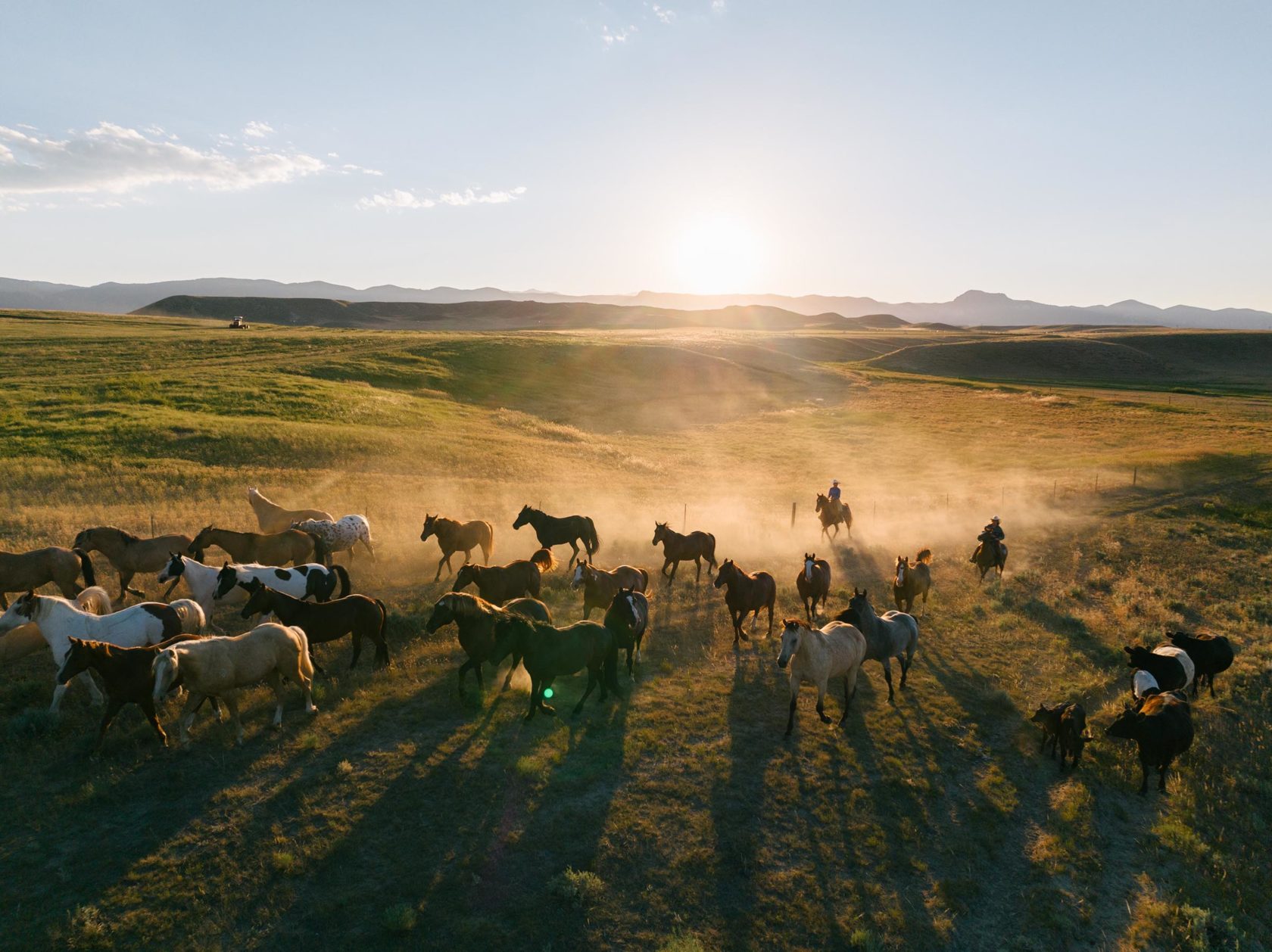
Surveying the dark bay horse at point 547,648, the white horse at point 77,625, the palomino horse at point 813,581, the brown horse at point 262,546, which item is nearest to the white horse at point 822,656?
the dark bay horse at point 547,648

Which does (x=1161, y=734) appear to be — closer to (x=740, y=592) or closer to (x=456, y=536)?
(x=740, y=592)

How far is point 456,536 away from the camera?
61.5 ft

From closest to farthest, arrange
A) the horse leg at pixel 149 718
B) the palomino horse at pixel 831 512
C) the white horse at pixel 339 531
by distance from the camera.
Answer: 1. the horse leg at pixel 149 718
2. the white horse at pixel 339 531
3. the palomino horse at pixel 831 512

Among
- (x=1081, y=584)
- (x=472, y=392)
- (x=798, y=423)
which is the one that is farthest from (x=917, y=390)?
(x=1081, y=584)

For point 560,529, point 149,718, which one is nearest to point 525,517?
point 560,529

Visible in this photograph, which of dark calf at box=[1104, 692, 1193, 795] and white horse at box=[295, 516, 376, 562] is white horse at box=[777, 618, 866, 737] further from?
white horse at box=[295, 516, 376, 562]

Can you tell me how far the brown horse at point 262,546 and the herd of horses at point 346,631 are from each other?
4cm

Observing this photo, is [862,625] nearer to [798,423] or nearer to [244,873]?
[244,873]

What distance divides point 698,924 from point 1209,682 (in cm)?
1271

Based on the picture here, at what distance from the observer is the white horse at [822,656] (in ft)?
37.4

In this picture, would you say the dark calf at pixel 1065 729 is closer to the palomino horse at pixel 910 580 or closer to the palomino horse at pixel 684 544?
the palomino horse at pixel 910 580

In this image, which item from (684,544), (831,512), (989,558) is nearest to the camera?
(684,544)

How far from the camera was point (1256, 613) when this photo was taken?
18516mm

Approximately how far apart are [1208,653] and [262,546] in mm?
20404
